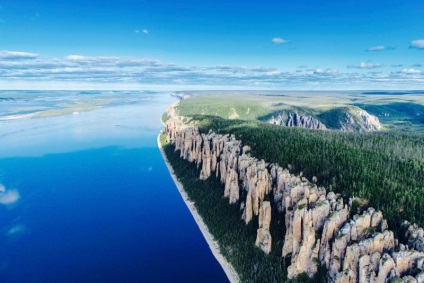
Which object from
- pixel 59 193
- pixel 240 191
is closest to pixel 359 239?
pixel 240 191

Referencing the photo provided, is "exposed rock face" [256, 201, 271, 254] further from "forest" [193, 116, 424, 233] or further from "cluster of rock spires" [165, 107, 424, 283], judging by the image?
"forest" [193, 116, 424, 233]

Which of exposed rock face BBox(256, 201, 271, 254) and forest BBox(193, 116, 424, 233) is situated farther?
exposed rock face BBox(256, 201, 271, 254)

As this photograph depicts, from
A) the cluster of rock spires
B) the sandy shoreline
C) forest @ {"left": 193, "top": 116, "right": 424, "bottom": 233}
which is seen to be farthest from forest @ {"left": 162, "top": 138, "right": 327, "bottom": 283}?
forest @ {"left": 193, "top": 116, "right": 424, "bottom": 233}

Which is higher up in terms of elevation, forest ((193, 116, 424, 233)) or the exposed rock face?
forest ((193, 116, 424, 233))

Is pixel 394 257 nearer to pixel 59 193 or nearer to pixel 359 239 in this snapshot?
pixel 359 239

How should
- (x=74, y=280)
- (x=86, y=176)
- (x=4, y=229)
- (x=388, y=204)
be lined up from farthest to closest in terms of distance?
1. (x=86, y=176)
2. (x=4, y=229)
3. (x=74, y=280)
4. (x=388, y=204)

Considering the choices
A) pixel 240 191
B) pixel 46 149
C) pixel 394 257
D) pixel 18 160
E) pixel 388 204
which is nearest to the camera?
pixel 394 257

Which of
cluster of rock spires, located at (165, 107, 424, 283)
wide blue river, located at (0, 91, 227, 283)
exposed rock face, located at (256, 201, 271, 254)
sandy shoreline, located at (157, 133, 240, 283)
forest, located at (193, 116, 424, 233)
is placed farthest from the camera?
exposed rock face, located at (256, 201, 271, 254)
